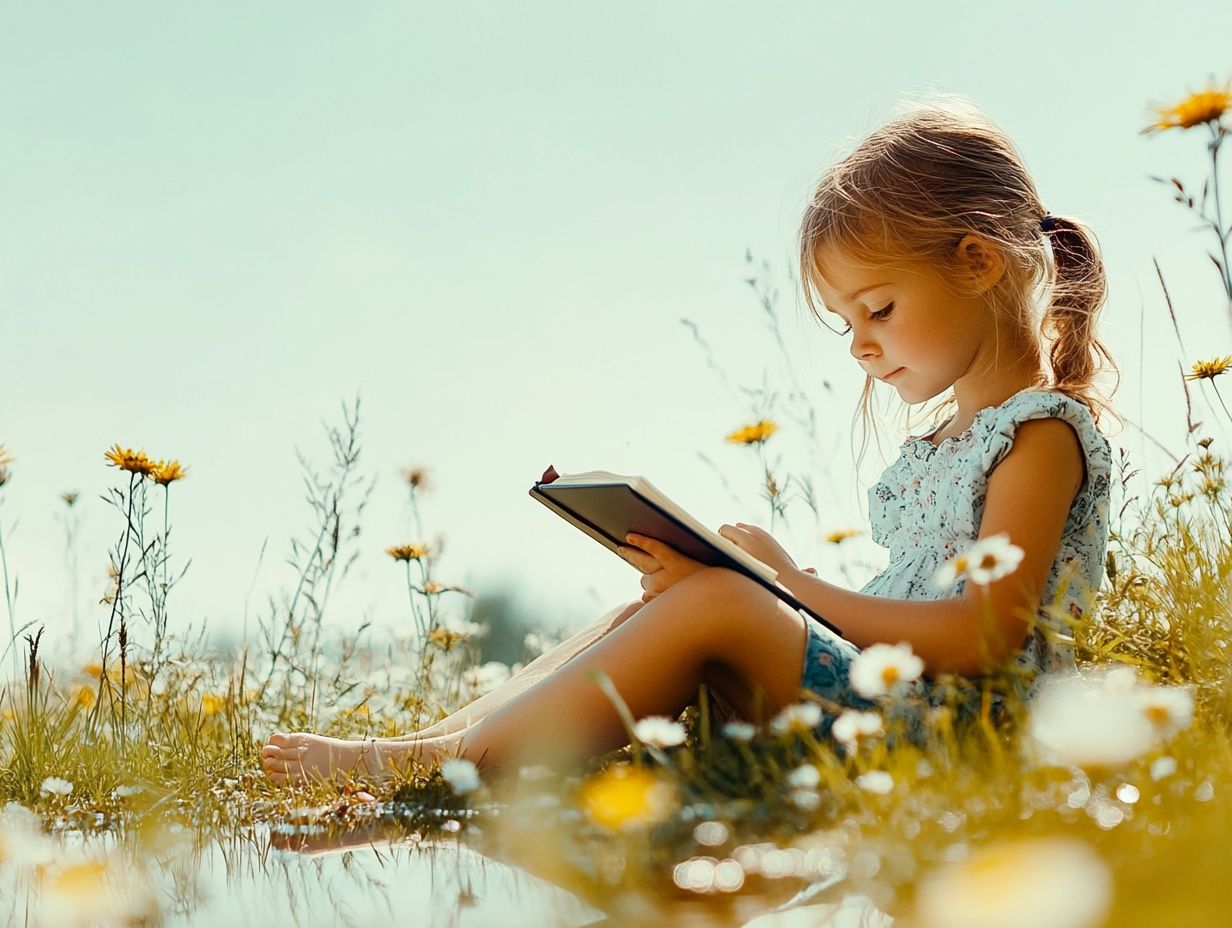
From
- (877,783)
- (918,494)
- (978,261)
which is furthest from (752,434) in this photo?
(877,783)

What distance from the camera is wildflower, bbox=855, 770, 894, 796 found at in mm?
1406

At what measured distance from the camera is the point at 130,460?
2.78 metres

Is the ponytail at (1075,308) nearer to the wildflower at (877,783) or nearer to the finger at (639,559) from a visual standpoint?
the finger at (639,559)

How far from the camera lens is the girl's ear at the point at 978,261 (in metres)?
2.60

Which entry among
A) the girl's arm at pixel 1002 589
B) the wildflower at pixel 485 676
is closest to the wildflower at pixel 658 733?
the girl's arm at pixel 1002 589

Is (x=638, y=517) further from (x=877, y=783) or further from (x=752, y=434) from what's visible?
(x=752, y=434)

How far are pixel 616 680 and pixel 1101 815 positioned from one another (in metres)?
1.05

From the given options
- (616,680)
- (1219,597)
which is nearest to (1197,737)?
(1219,597)

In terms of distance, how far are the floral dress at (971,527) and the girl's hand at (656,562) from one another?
0.26 meters

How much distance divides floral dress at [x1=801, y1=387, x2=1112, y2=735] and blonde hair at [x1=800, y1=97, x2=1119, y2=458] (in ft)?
0.70

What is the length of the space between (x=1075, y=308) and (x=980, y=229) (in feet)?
0.97

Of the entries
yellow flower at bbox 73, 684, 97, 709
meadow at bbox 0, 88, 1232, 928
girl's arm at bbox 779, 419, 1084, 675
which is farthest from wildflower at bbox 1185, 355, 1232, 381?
yellow flower at bbox 73, 684, 97, 709

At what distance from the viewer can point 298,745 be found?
2.39 meters

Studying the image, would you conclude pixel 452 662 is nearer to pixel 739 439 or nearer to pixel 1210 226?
pixel 739 439
